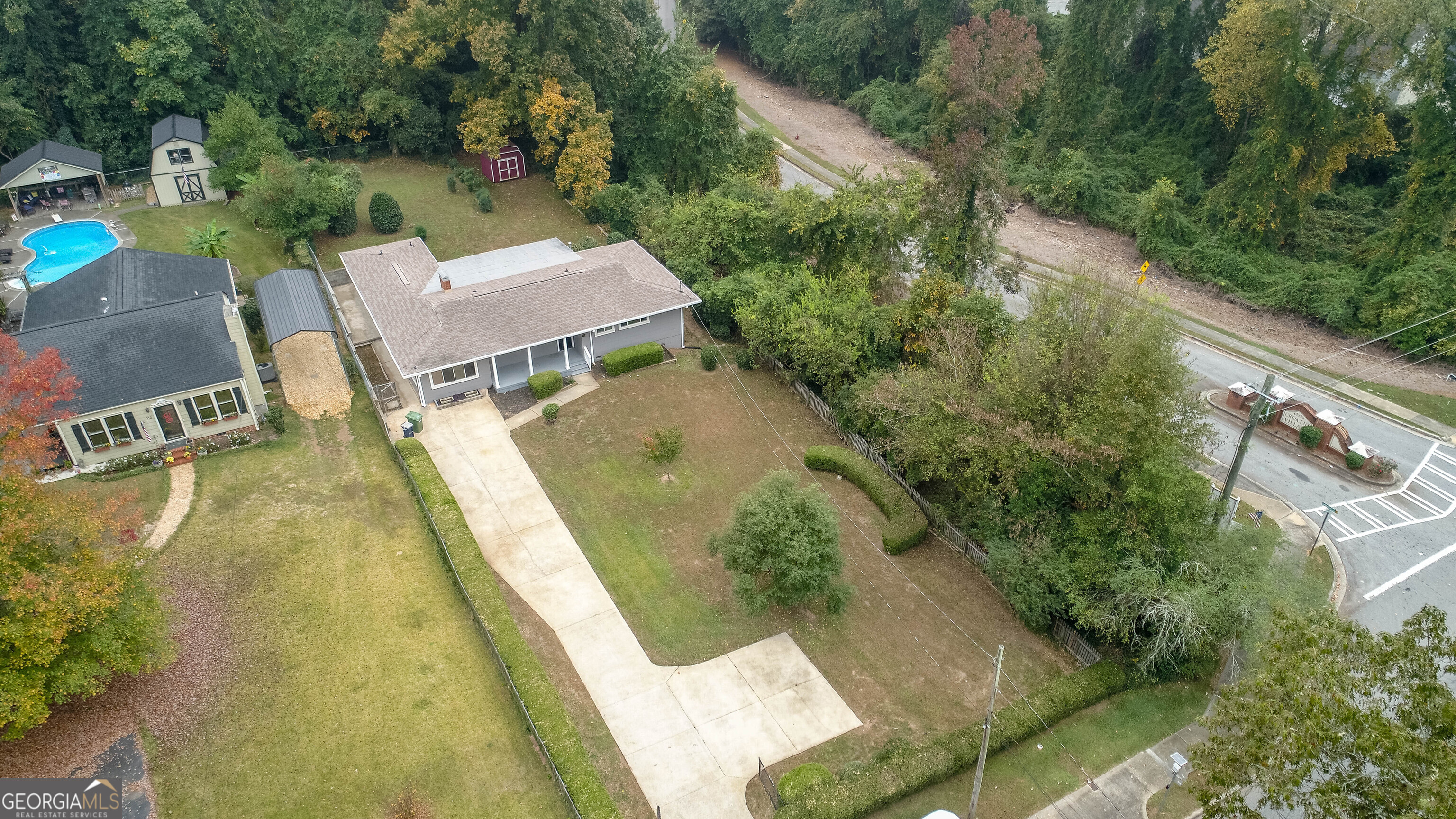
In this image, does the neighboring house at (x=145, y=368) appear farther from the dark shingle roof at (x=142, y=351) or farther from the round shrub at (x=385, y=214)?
the round shrub at (x=385, y=214)

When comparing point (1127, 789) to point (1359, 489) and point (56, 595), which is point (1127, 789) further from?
point (56, 595)

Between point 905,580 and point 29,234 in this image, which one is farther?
point 29,234

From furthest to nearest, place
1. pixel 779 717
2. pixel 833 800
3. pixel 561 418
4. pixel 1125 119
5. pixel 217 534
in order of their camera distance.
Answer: pixel 1125 119 → pixel 561 418 → pixel 217 534 → pixel 779 717 → pixel 833 800

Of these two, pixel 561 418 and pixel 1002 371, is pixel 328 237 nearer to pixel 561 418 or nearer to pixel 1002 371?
pixel 561 418

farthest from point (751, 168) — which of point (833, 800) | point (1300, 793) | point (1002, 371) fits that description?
point (1300, 793)

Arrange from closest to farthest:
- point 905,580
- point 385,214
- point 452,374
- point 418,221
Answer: point 905,580 → point 452,374 → point 385,214 → point 418,221

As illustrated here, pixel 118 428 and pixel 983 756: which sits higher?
pixel 983 756

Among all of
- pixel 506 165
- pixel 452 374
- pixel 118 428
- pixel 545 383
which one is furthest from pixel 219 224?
pixel 545 383
